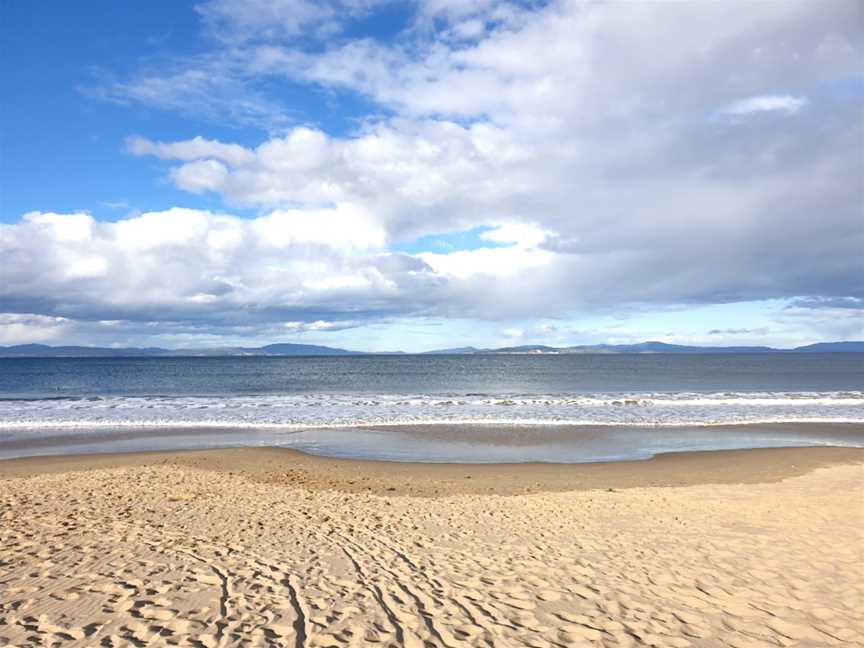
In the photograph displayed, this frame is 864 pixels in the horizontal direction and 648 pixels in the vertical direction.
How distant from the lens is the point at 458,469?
1783cm

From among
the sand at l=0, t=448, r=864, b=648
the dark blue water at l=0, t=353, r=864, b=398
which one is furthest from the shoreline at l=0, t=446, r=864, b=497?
the dark blue water at l=0, t=353, r=864, b=398

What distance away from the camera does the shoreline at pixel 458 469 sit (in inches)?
604

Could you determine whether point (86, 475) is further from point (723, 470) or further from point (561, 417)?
point (561, 417)

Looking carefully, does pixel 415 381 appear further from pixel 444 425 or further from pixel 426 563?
pixel 426 563

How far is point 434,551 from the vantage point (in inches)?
353

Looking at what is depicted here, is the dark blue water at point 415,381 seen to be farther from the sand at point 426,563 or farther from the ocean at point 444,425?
the sand at point 426,563

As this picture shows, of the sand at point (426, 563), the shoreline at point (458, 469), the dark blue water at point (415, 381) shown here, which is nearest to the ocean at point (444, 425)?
the shoreline at point (458, 469)

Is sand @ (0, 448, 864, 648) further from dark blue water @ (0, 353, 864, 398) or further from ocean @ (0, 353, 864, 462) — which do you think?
dark blue water @ (0, 353, 864, 398)

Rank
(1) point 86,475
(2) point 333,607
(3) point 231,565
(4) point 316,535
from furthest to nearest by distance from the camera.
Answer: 1. (1) point 86,475
2. (4) point 316,535
3. (3) point 231,565
4. (2) point 333,607

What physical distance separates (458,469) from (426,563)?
958 centimetres

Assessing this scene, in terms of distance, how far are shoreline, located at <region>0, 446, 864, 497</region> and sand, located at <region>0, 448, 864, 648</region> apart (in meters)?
0.37

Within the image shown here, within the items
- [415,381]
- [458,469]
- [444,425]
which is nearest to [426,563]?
[458,469]

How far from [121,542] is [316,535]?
10.3 feet

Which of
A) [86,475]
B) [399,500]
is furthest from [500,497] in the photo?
[86,475]
